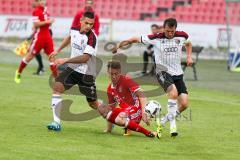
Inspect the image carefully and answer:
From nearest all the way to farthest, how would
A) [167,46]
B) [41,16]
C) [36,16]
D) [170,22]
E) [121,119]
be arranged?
[121,119] → [170,22] → [167,46] → [36,16] → [41,16]

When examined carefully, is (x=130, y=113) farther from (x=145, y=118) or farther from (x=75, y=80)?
(x=75, y=80)

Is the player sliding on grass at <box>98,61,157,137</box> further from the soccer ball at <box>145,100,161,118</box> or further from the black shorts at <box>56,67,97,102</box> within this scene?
the black shorts at <box>56,67,97,102</box>

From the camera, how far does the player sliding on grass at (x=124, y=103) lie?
531 inches

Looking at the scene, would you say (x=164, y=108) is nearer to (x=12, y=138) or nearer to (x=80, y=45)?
(x=80, y=45)

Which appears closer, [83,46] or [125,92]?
[125,92]

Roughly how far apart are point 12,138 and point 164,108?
6.17m

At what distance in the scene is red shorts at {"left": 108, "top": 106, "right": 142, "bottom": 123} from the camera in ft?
44.5

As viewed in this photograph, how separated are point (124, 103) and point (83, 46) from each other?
1.23 meters

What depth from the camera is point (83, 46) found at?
549 inches

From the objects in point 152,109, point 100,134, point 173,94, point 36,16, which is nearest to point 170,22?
point 173,94

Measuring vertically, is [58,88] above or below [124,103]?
above

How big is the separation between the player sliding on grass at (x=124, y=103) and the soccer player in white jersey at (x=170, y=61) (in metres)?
0.52

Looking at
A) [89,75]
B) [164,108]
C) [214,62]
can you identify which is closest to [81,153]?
[89,75]

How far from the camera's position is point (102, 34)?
1491 inches
